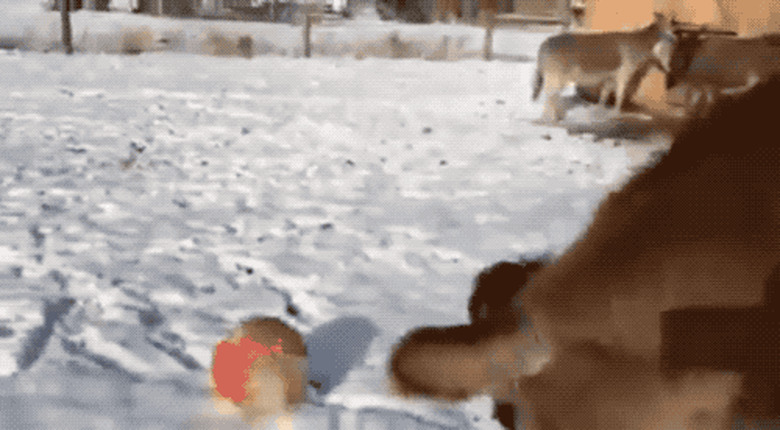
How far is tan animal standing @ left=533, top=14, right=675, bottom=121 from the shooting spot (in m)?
6.45

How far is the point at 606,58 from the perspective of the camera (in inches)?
264

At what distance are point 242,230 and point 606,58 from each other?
471 cm

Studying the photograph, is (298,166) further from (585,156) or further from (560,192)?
(585,156)

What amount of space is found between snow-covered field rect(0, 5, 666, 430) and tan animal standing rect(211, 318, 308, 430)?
0.06m

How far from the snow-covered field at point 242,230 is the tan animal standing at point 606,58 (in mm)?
612

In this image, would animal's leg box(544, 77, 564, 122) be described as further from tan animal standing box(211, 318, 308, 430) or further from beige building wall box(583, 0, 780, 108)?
tan animal standing box(211, 318, 308, 430)

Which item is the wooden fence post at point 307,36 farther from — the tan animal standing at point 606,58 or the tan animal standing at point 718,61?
the tan animal standing at point 718,61

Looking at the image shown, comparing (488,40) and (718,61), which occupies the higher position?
(488,40)

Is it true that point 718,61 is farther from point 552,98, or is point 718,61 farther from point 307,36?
point 307,36

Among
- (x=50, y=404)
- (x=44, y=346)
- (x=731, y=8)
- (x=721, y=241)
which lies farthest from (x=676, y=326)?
(x=731, y=8)

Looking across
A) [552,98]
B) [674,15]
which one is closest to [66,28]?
[552,98]

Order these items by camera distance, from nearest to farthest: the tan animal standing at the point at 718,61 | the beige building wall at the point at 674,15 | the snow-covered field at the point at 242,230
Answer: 1. the snow-covered field at the point at 242,230
2. the tan animal standing at the point at 718,61
3. the beige building wall at the point at 674,15

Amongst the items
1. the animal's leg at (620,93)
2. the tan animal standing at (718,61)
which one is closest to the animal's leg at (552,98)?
the animal's leg at (620,93)

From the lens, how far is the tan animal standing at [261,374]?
183 centimetres
